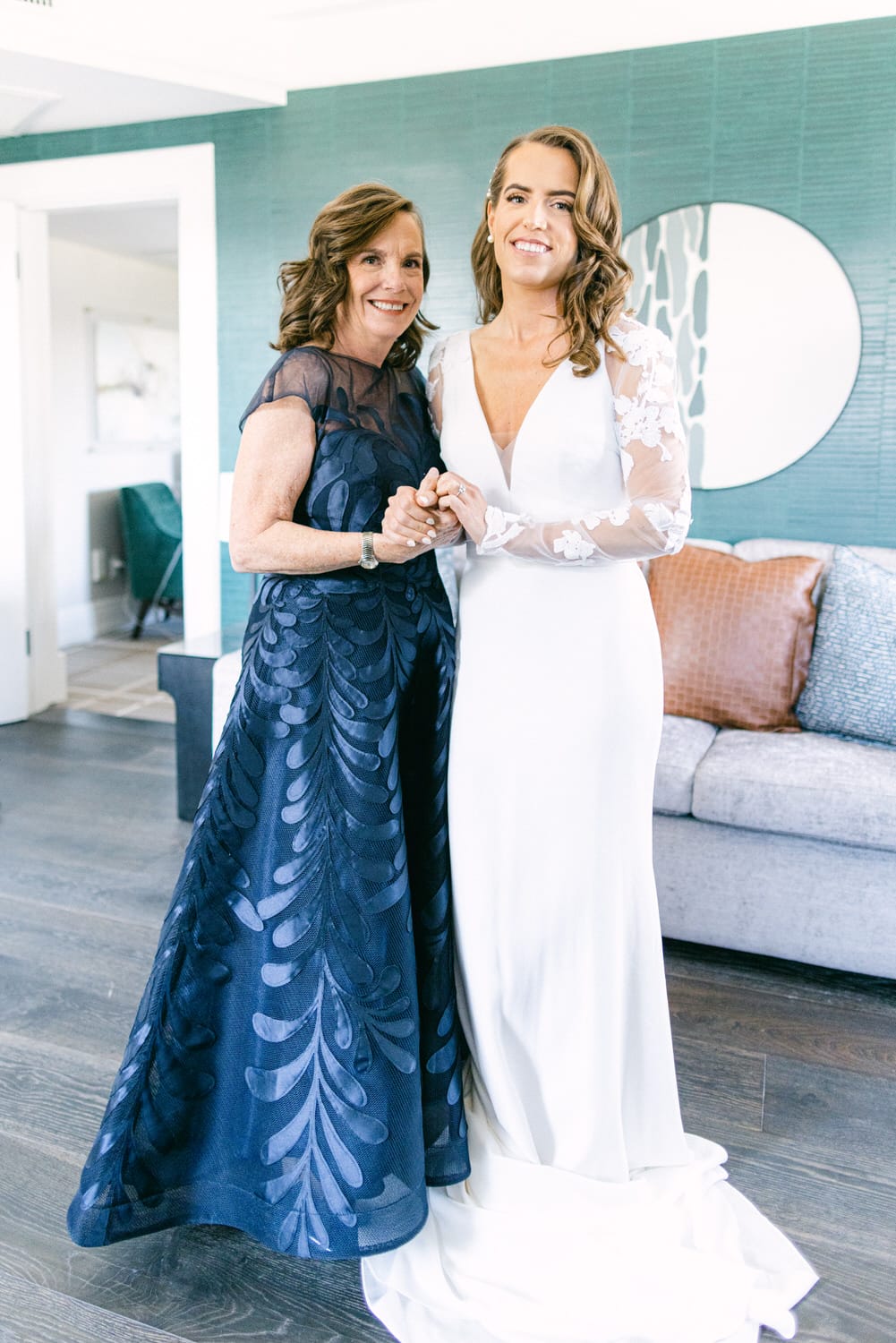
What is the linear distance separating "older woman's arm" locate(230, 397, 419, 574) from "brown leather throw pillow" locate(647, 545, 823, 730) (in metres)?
1.65

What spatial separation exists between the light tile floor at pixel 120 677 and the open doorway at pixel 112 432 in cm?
2

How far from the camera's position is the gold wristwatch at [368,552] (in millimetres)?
1647

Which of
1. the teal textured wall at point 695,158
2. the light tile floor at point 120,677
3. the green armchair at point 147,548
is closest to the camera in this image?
the teal textured wall at point 695,158

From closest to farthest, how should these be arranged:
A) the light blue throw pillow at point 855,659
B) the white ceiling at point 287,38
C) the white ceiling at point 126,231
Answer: the light blue throw pillow at point 855,659, the white ceiling at point 287,38, the white ceiling at point 126,231

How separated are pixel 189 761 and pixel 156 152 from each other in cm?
252

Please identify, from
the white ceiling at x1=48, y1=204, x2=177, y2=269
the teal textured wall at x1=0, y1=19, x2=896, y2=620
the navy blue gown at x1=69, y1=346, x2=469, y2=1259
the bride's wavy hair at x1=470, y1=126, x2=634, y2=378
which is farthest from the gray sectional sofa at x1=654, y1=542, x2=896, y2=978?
the white ceiling at x1=48, y1=204, x2=177, y2=269

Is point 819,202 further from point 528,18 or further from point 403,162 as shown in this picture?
point 403,162

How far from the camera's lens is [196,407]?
4.58m

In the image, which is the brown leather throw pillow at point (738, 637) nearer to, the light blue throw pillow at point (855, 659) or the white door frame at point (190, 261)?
the light blue throw pillow at point (855, 659)

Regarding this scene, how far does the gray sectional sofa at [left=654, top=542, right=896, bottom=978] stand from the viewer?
2.66 meters

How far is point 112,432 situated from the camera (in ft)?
24.1

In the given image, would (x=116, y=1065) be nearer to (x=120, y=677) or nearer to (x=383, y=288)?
(x=383, y=288)

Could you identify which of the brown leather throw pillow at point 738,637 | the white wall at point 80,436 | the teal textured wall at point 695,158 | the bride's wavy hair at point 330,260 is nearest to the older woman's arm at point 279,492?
the bride's wavy hair at point 330,260

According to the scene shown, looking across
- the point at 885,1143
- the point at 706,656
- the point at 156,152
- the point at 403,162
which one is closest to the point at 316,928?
the point at 885,1143
